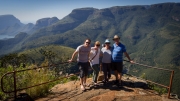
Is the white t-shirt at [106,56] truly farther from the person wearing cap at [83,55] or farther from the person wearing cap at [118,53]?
the person wearing cap at [83,55]

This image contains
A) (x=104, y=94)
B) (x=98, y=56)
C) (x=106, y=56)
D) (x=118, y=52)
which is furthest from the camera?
(x=106, y=56)

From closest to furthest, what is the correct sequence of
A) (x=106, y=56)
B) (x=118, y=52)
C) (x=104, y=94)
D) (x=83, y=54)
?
1. (x=104, y=94)
2. (x=83, y=54)
3. (x=118, y=52)
4. (x=106, y=56)

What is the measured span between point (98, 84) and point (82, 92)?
3.55 feet

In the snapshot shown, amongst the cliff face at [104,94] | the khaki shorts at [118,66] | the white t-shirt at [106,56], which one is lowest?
the cliff face at [104,94]

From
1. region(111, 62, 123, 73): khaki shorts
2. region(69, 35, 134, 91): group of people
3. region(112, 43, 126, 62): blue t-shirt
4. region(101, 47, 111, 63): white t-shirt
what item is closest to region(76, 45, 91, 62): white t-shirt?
region(69, 35, 134, 91): group of people

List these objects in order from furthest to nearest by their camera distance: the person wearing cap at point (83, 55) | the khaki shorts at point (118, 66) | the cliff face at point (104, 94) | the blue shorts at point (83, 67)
→ the khaki shorts at point (118, 66), the blue shorts at point (83, 67), the person wearing cap at point (83, 55), the cliff face at point (104, 94)

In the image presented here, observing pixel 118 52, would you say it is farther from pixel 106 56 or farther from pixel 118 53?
pixel 106 56

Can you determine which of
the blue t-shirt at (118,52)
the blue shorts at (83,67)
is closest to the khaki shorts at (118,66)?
the blue t-shirt at (118,52)

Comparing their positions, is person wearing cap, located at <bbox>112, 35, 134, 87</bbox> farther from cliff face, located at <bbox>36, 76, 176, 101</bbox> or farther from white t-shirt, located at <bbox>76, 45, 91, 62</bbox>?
white t-shirt, located at <bbox>76, 45, 91, 62</bbox>

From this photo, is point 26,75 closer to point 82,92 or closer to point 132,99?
point 82,92

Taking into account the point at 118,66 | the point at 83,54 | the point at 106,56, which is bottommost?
the point at 118,66

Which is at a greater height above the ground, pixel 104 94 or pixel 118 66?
pixel 118 66

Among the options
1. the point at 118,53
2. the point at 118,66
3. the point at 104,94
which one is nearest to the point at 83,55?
the point at 118,53

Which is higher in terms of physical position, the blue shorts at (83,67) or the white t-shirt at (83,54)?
the white t-shirt at (83,54)
